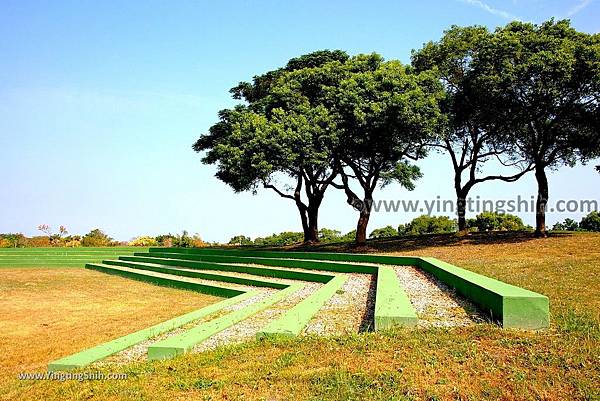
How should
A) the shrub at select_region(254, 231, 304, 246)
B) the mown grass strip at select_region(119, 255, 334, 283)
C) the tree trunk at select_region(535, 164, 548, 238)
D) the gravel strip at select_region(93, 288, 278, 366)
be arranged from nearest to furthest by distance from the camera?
the gravel strip at select_region(93, 288, 278, 366), the mown grass strip at select_region(119, 255, 334, 283), the tree trunk at select_region(535, 164, 548, 238), the shrub at select_region(254, 231, 304, 246)

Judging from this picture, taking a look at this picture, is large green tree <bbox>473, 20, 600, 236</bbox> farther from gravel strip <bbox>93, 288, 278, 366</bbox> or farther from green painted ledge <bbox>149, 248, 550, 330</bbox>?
gravel strip <bbox>93, 288, 278, 366</bbox>

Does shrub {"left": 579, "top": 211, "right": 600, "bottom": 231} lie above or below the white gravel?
above

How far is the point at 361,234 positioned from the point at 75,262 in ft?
47.4

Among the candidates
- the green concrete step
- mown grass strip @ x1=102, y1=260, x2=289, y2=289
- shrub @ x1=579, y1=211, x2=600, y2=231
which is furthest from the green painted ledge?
shrub @ x1=579, y1=211, x2=600, y2=231

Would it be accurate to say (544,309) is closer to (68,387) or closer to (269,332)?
(269,332)

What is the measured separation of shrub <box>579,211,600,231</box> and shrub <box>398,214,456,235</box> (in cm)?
897

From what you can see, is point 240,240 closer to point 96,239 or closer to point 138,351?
point 96,239

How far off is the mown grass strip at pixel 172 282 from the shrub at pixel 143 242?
370 inches

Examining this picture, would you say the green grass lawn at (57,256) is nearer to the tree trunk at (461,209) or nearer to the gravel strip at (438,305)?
the tree trunk at (461,209)

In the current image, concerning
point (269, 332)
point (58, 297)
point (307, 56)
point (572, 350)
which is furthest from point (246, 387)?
point (307, 56)

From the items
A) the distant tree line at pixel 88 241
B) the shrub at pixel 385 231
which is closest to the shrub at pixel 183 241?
the distant tree line at pixel 88 241

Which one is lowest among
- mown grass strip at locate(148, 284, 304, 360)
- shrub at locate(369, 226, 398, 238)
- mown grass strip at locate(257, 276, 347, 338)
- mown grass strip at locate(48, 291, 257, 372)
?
mown grass strip at locate(48, 291, 257, 372)

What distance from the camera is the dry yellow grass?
7086mm

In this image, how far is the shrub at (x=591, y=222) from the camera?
32.9m
